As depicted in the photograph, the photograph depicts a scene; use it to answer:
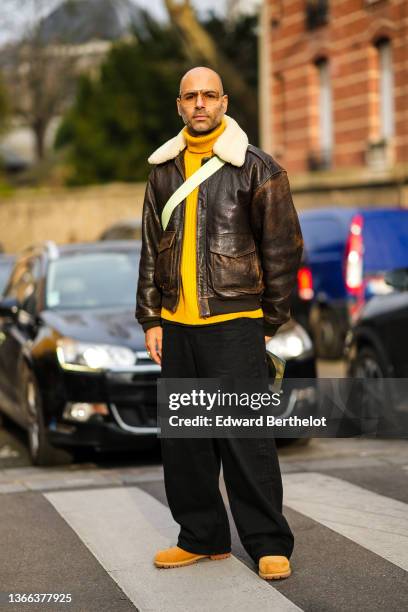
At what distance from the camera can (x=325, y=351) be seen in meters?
15.1

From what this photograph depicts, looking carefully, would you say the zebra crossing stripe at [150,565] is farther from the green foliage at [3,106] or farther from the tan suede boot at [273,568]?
the green foliage at [3,106]

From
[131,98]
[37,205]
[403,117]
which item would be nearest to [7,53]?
[131,98]

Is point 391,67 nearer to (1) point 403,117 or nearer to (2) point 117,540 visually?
(1) point 403,117

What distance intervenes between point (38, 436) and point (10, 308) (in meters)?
1.42

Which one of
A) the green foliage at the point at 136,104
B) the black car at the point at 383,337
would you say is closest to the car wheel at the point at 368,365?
the black car at the point at 383,337

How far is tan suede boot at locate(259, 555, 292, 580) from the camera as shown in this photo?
5203mm

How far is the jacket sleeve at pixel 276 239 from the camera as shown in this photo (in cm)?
525

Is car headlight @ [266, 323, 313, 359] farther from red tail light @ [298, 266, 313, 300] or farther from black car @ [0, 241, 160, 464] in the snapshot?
red tail light @ [298, 266, 313, 300]

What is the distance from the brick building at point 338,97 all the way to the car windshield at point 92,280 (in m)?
15.0

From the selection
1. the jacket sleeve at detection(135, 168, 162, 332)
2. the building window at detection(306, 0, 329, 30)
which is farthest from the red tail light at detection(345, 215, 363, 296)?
the building window at detection(306, 0, 329, 30)

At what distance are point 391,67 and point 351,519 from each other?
77.0 ft

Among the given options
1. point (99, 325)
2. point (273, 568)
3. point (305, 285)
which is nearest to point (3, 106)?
point (305, 285)

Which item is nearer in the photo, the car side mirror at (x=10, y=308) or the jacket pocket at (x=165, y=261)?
the jacket pocket at (x=165, y=261)

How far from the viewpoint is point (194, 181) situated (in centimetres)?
530
